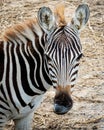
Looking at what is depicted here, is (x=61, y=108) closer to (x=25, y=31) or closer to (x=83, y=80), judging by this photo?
(x=25, y=31)

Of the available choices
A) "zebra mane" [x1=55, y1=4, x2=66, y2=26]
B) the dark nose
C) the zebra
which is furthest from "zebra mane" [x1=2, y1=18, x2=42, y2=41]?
the dark nose

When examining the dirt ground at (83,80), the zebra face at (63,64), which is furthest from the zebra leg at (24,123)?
the zebra face at (63,64)

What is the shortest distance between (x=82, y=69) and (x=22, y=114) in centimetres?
257

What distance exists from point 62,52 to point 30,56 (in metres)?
0.61

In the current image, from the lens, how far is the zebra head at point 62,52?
13.8ft

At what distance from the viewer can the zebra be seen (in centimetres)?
438

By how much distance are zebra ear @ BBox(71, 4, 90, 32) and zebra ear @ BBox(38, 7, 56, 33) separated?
8.0 inches

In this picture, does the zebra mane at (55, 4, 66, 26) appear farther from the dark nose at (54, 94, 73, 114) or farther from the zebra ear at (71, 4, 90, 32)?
the dark nose at (54, 94, 73, 114)

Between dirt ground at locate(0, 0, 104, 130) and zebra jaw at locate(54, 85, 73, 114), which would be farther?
dirt ground at locate(0, 0, 104, 130)

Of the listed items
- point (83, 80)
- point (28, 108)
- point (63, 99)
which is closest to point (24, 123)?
point (28, 108)

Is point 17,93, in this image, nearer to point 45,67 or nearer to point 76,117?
point 45,67

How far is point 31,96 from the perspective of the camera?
4871mm

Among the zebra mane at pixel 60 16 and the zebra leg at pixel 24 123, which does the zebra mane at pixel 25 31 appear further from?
the zebra leg at pixel 24 123

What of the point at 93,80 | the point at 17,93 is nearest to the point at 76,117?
the point at 93,80
